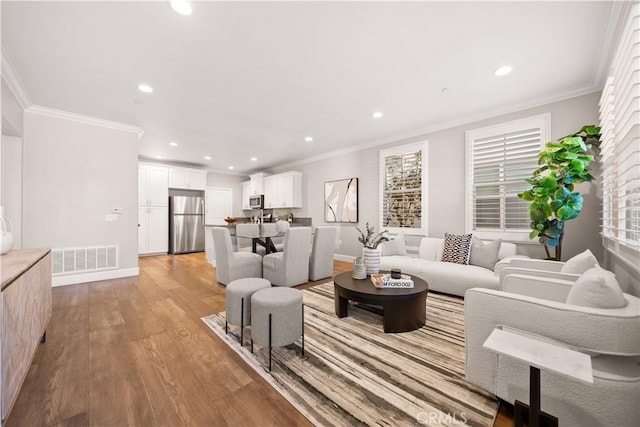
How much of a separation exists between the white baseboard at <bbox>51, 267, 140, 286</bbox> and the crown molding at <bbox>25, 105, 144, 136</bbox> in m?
2.42

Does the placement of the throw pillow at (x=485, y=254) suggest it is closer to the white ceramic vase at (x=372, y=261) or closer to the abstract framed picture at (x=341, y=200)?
the white ceramic vase at (x=372, y=261)

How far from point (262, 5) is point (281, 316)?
2.31m

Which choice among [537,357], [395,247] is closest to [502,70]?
[395,247]

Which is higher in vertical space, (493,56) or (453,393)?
(493,56)

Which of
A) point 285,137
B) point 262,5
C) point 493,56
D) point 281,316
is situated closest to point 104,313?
point 281,316

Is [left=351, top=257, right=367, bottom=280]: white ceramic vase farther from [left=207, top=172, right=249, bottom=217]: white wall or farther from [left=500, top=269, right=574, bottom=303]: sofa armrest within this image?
[left=207, top=172, right=249, bottom=217]: white wall

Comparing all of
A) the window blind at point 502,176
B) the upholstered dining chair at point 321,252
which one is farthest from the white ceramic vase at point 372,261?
the window blind at point 502,176

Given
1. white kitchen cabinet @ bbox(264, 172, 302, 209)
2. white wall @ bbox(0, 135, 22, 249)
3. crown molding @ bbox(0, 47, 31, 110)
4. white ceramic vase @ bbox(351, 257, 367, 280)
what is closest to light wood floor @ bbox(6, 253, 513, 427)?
white wall @ bbox(0, 135, 22, 249)

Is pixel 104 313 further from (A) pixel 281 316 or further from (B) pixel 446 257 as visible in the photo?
(B) pixel 446 257

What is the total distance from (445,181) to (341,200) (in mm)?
2339

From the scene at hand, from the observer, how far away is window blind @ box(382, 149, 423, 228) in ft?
15.1

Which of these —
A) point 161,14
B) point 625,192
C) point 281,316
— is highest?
point 161,14

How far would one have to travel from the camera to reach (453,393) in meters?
1.52

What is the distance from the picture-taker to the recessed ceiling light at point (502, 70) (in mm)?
2590
